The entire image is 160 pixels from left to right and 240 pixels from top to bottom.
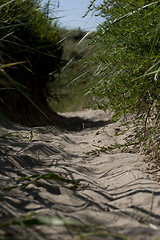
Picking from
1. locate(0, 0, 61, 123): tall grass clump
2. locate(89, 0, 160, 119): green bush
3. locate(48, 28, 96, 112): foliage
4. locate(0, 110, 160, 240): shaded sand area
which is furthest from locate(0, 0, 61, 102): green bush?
locate(0, 110, 160, 240): shaded sand area

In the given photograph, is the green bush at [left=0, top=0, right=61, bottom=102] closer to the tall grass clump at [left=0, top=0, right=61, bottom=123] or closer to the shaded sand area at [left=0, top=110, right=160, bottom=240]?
the tall grass clump at [left=0, top=0, right=61, bottom=123]

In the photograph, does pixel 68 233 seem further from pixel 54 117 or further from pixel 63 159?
pixel 54 117

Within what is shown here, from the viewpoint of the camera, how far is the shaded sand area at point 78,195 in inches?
29.6

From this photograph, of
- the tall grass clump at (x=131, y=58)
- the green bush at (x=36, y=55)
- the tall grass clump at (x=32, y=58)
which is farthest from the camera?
the green bush at (x=36, y=55)

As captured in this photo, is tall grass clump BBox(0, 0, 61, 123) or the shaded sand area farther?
tall grass clump BBox(0, 0, 61, 123)

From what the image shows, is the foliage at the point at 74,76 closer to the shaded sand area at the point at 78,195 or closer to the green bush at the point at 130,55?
the green bush at the point at 130,55

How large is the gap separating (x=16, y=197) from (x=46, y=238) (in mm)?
395

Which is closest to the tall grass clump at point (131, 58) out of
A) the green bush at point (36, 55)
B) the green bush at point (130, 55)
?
the green bush at point (130, 55)

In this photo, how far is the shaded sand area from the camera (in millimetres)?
752

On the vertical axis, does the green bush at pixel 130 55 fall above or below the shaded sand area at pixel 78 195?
above

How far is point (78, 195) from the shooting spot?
3.84ft

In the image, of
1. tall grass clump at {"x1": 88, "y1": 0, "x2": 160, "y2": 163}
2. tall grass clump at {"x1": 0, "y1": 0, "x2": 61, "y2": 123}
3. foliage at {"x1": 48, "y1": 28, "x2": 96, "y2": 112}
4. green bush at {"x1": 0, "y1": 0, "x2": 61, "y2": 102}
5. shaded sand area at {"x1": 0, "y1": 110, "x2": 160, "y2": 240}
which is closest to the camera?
shaded sand area at {"x1": 0, "y1": 110, "x2": 160, "y2": 240}

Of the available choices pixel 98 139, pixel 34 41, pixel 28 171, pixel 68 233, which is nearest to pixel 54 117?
pixel 34 41

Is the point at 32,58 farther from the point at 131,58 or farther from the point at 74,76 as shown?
the point at 131,58
